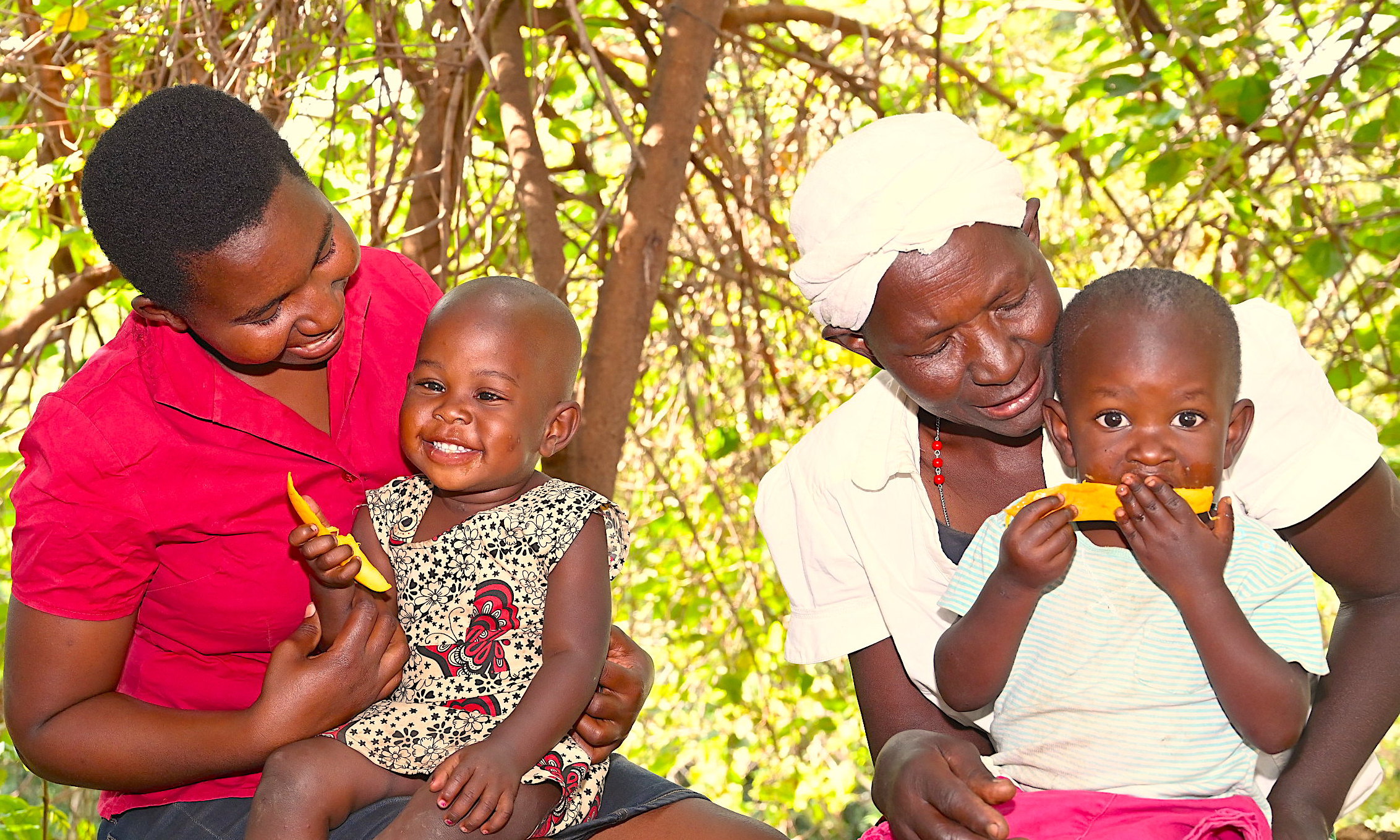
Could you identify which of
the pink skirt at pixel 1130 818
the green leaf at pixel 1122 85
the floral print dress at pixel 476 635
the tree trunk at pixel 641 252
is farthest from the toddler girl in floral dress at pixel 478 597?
the green leaf at pixel 1122 85

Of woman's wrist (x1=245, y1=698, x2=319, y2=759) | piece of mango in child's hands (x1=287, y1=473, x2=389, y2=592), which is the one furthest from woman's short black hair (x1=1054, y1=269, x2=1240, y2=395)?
woman's wrist (x1=245, y1=698, x2=319, y2=759)

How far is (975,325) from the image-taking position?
1877 millimetres

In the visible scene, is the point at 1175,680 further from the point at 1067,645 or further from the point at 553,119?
the point at 553,119

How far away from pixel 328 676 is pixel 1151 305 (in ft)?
4.36

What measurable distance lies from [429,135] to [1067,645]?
2552 mm

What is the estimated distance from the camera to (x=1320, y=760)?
1935mm

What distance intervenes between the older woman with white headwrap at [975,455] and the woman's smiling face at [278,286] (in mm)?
723

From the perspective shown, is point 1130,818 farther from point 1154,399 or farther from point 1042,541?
point 1154,399

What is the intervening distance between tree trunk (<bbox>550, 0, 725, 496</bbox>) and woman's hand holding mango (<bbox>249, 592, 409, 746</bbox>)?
1.36 metres

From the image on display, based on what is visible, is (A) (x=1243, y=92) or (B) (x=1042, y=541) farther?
(A) (x=1243, y=92)

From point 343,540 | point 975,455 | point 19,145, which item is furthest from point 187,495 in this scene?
point 19,145

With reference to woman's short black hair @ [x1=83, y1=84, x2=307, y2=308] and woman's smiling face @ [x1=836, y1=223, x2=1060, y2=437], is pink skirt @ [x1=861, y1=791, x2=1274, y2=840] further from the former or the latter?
woman's short black hair @ [x1=83, y1=84, x2=307, y2=308]

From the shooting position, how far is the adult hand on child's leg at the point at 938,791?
1660 mm

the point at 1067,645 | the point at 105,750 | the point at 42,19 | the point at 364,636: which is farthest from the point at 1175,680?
the point at 42,19
